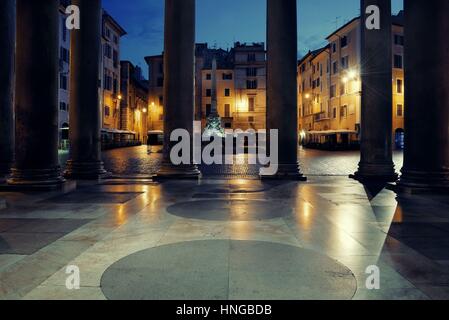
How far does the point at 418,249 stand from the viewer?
4.39m

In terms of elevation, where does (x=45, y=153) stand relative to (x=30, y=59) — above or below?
below

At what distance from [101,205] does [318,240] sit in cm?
479

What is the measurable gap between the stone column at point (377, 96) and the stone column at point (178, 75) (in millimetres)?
6185

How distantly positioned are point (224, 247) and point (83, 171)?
9.99m

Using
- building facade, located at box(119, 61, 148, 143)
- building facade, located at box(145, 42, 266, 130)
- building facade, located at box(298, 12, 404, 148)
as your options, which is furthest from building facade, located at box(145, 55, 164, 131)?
building facade, located at box(298, 12, 404, 148)

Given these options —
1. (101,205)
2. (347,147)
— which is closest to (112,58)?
(347,147)

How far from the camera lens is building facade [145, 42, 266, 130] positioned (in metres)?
72.5

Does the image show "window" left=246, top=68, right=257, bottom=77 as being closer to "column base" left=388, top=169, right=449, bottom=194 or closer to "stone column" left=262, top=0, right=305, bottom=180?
"stone column" left=262, top=0, right=305, bottom=180

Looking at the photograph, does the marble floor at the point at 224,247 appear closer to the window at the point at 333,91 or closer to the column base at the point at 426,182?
the column base at the point at 426,182

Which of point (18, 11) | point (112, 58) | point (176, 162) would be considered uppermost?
point (112, 58)

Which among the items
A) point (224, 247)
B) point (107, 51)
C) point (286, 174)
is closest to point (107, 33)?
point (107, 51)

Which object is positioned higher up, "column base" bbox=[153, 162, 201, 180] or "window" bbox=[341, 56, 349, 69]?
"window" bbox=[341, 56, 349, 69]

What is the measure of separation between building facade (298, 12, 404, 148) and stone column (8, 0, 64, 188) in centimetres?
3693

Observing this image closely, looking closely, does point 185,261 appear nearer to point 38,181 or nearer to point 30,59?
point 38,181
